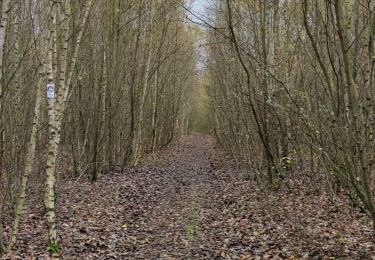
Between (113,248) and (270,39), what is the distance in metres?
6.44

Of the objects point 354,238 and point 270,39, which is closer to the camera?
point 354,238

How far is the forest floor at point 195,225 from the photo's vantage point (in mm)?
6367

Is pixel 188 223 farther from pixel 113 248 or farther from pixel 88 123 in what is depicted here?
pixel 88 123

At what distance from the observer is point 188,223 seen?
8594 mm

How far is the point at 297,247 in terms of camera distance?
20.8 ft

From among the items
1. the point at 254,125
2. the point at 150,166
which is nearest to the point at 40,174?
the point at 254,125

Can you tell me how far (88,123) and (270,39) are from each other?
6012mm

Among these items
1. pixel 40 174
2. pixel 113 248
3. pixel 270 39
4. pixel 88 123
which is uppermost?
pixel 270 39

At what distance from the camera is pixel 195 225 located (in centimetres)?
841

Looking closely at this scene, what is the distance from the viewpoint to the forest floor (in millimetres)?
6367

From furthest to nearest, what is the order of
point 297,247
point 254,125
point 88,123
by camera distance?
1. point 88,123
2. point 254,125
3. point 297,247

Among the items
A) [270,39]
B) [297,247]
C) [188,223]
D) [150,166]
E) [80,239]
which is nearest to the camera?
[297,247]

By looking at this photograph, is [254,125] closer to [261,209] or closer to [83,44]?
[261,209]

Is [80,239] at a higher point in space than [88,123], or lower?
lower
